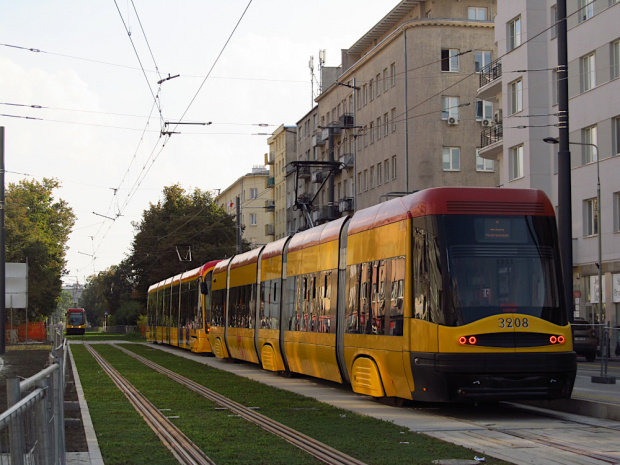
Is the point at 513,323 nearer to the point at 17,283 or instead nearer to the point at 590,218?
the point at 590,218

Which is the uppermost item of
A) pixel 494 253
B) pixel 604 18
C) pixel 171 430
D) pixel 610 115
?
pixel 604 18

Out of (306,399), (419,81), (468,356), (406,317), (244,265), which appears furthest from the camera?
(419,81)

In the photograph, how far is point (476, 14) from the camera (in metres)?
62.0

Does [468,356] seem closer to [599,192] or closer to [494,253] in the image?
[494,253]

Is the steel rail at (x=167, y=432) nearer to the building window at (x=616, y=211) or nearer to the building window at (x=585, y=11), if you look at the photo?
the building window at (x=616, y=211)

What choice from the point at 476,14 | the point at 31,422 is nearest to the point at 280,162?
the point at 476,14

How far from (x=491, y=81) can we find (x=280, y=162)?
52.1m

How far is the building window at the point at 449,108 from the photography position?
5884cm

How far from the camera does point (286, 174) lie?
3639 inches

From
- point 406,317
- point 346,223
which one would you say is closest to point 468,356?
point 406,317

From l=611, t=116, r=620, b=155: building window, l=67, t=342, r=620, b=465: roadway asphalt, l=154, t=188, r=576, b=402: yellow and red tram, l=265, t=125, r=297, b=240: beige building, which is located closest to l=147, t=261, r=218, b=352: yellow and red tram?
l=67, t=342, r=620, b=465: roadway asphalt

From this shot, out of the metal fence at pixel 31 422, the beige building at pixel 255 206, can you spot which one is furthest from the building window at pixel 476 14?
the metal fence at pixel 31 422

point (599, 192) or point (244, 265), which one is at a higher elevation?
point (599, 192)

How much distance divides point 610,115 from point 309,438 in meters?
30.4
